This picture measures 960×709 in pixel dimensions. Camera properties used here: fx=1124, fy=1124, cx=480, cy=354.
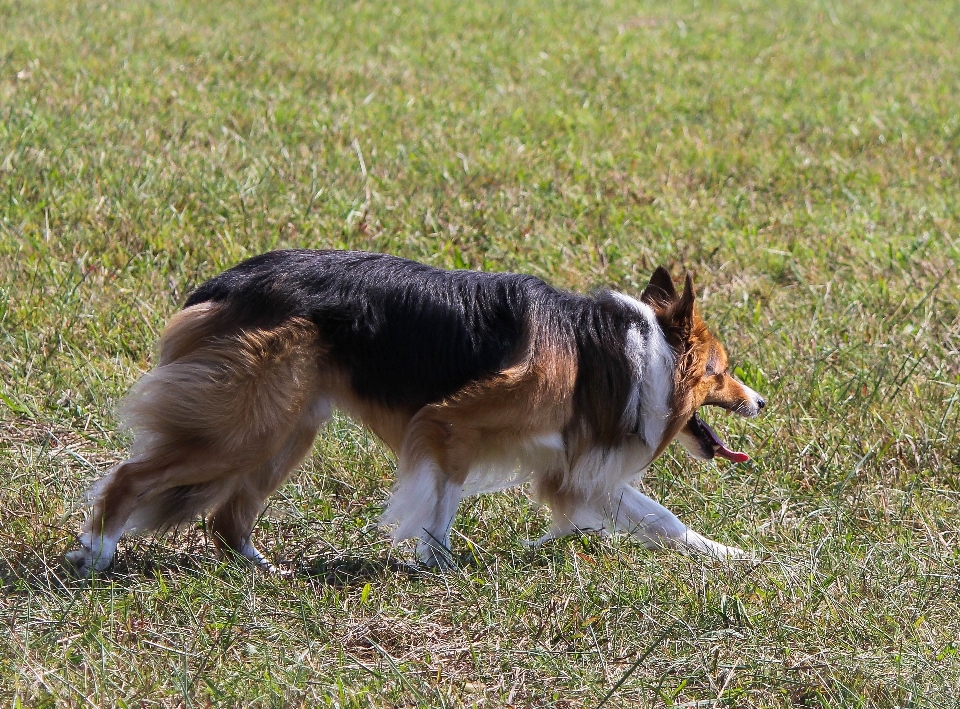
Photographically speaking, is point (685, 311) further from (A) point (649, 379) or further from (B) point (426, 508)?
(B) point (426, 508)

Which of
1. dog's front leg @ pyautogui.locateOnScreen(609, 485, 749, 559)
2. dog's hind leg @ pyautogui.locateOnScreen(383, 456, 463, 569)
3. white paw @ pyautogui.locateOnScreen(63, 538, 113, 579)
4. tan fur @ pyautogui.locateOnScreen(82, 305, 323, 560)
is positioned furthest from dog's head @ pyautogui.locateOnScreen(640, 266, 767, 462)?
white paw @ pyautogui.locateOnScreen(63, 538, 113, 579)

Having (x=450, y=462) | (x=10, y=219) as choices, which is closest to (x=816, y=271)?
(x=450, y=462)

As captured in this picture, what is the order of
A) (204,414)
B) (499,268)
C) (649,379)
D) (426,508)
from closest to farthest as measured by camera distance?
(204,414) → (426,508) → (649,379) → (499,268)

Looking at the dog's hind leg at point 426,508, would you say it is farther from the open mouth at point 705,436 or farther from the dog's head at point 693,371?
the open mouth at point 705,436

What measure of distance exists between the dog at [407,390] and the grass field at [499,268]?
0.27 m

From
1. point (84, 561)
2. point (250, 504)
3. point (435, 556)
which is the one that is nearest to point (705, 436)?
point (435, 556)

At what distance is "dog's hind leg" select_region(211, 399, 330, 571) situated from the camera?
4527 mm

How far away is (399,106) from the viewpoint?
10148 mm

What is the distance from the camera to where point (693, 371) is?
4.66m

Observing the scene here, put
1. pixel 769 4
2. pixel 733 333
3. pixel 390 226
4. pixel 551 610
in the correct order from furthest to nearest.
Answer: pixel 769 4
pixel 390 226
pixel 733 333
pixel 551 610

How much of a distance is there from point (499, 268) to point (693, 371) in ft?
9.39

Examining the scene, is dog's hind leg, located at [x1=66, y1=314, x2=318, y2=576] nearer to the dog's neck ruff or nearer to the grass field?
the grass field

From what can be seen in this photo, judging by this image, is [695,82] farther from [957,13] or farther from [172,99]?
[957,13]

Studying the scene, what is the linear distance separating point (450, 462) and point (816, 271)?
4066mm
